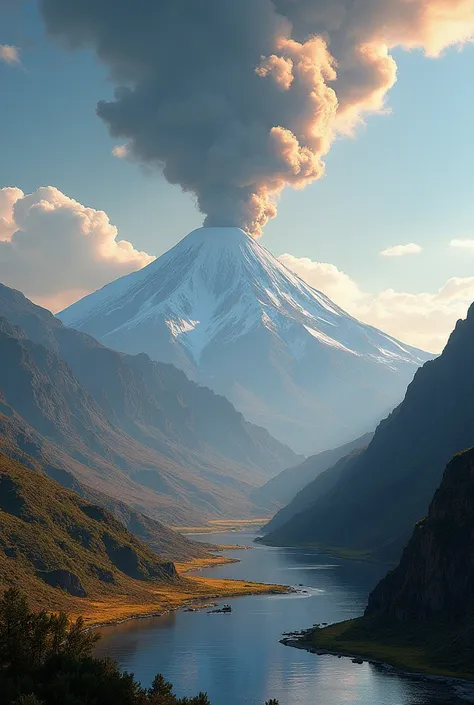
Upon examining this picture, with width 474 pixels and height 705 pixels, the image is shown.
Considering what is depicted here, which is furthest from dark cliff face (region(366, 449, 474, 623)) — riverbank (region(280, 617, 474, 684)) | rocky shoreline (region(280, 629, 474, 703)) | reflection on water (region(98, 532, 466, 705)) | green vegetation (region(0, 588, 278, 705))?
green vegetation (region(0, 588, 278, 705))

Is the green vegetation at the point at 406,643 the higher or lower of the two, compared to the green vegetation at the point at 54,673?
lower

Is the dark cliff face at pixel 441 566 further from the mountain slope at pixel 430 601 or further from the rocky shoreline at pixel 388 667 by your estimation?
the rocky shoreline at pixel 388 667

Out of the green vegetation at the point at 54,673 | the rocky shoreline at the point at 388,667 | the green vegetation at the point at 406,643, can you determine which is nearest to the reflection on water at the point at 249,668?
the rocky shoreline at the point at 388,667

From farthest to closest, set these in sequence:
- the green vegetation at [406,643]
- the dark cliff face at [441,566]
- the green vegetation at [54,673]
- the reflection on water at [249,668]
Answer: the dark cliff face at [441,566] → the green vegetation at [406,643] → the reflection on water at [249,668] → the green vegetation at [54,673]

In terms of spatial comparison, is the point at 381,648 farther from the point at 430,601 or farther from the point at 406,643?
the point at 430,601

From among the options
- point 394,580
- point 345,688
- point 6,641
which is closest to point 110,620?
point 394,580

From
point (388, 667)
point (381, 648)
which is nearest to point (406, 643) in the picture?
point (381, 648)
